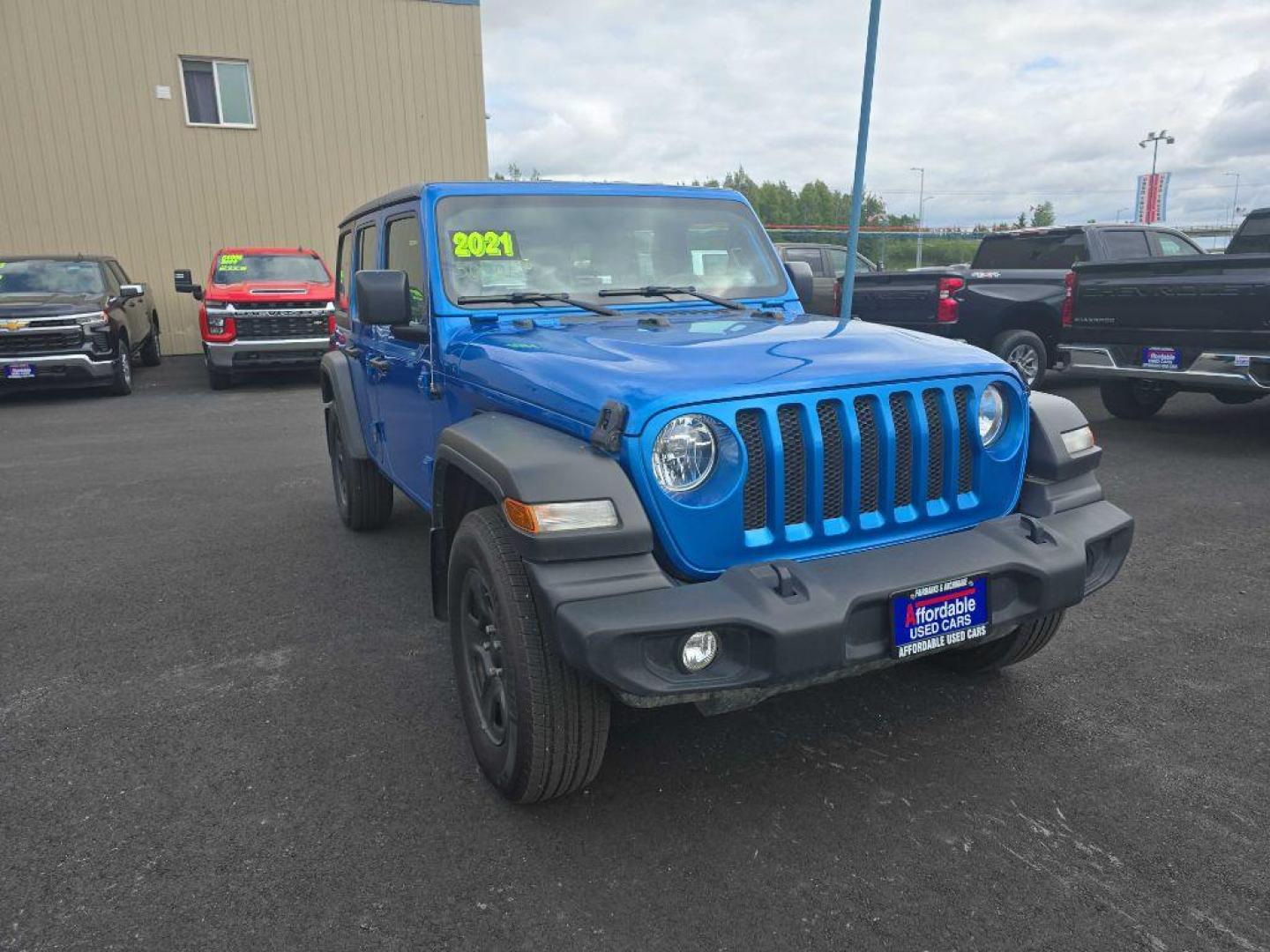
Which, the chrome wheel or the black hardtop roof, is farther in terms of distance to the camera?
the black hardtop roof

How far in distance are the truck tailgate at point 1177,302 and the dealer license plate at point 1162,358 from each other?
0.16 feet

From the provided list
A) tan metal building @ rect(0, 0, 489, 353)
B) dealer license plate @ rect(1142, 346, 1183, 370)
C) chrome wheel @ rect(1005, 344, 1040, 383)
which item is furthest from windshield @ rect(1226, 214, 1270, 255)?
tan metal building @ rect(0, 0, 489, 353)

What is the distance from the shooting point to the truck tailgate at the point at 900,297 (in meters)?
10.1

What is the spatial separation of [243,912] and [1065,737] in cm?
257

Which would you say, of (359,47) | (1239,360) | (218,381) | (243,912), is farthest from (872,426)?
(359,47)

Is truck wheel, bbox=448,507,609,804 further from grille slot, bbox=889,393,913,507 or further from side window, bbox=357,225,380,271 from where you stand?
side window, bbox=357,225,380,271

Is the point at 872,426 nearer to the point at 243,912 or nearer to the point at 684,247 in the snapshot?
the point at 684,247

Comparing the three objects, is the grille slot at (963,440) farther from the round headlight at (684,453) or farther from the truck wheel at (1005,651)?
the round headlight at (684,453)

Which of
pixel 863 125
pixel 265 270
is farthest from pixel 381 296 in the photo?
pixel 265 270

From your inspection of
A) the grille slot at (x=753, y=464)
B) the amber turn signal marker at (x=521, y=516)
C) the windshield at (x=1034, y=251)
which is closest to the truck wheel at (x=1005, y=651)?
the grille slot at (x=753, y=464)

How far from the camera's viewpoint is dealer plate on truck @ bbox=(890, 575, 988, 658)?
8.20 ft

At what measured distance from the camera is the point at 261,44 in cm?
1570

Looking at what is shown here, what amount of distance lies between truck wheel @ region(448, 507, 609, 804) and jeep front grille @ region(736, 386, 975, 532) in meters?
0.64

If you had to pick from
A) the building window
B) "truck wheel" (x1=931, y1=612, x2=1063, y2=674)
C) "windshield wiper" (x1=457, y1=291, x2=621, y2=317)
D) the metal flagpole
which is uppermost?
the building window
